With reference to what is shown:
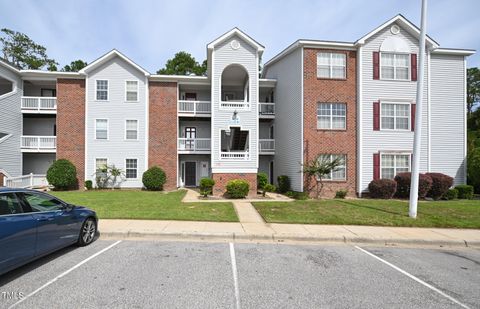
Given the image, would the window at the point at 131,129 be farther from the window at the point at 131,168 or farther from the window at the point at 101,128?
the window at the point at 131,168

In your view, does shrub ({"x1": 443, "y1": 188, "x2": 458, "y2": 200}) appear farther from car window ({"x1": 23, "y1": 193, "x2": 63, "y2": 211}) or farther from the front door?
car window ({"x1": 23, "y1": 193, "x2": 63, "y2": 211})

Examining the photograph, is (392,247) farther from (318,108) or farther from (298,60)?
(298,60)

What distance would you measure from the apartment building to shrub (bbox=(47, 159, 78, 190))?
0.93 metres

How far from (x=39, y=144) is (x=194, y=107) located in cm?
1237

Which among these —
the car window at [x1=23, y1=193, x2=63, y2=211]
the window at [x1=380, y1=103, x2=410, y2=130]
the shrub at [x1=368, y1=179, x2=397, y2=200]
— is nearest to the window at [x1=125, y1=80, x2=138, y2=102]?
the car window at [x1=23, y1=193, x2=63, y2=211]

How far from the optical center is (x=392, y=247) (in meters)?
6.77

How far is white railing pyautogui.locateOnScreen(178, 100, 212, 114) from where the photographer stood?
20.0 m

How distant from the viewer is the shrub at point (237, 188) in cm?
1485

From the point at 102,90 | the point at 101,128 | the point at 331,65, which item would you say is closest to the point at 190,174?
the point at 101,128

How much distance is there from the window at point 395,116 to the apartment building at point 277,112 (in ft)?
0.22

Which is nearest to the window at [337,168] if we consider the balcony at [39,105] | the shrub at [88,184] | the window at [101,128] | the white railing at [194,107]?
the white railing at [194,107]

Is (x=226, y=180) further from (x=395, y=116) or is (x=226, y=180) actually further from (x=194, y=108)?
(x=395, y=116)

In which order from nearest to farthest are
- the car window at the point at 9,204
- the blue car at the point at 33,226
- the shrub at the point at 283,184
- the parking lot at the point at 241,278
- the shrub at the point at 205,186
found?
the parking lot at the point at 241,278 < the blue car at the point at 33,226 < the car window at the point at 9,204 < the shrub at the point at 205,186 < the shrub at the point at 283,184

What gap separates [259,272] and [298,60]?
49.9 feet
